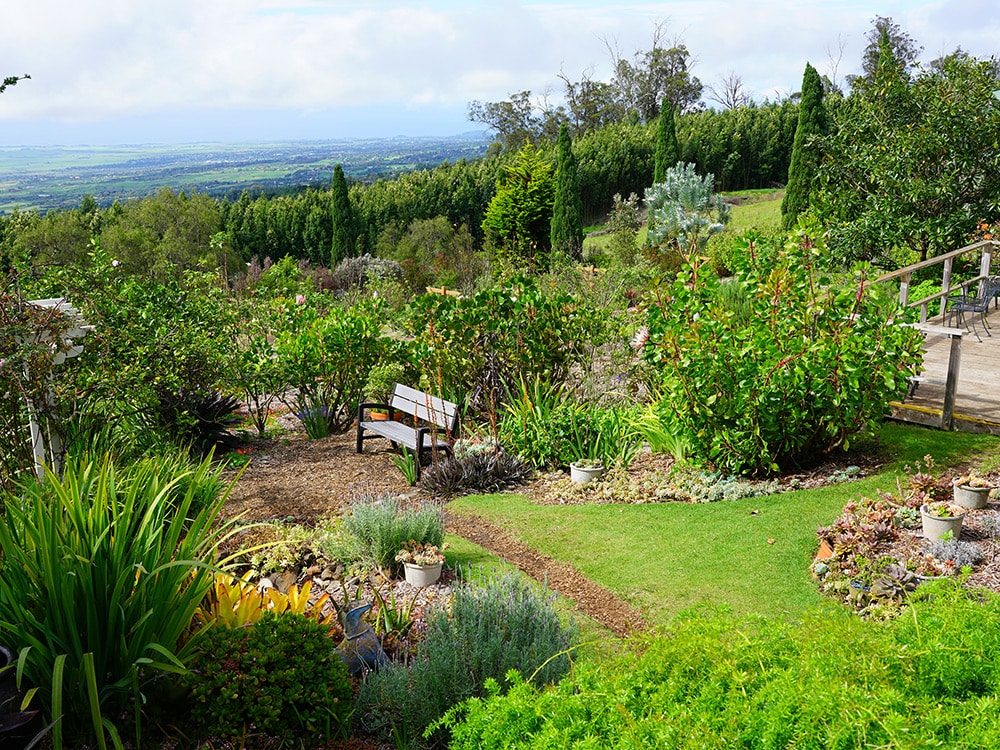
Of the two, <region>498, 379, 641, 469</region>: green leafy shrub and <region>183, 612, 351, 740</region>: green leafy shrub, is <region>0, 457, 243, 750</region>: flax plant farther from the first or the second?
<region>498, 379, 641, 469</region>: green leafy shrub

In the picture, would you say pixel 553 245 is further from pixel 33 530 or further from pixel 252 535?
pixel 33 530

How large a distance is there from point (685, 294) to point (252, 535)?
11.3ft

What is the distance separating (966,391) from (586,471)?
3621 mm

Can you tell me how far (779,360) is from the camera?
585cm

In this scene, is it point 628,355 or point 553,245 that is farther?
point 553,245

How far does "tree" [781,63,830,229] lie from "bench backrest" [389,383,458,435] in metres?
14.6

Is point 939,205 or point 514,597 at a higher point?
point 939,205

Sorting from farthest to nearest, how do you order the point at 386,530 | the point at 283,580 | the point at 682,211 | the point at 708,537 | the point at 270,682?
the point at 682,211 < the point at 708,537 < the point at 386,530 < the point at 283,580 < the point at 270,682

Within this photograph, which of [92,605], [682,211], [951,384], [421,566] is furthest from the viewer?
[682,211]

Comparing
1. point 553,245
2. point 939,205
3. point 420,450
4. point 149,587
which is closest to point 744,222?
point 553,245

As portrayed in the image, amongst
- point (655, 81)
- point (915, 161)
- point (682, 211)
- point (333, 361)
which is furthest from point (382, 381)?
point (655, 81)

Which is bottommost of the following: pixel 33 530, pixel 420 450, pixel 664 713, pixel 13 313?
pixel 420 450

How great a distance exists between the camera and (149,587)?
3031 mm

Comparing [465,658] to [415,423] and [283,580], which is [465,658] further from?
[415,423]
